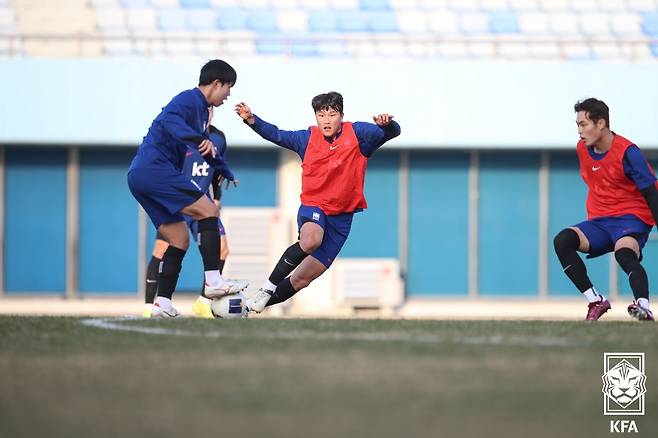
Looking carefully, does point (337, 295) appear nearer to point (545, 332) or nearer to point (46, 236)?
point (46, 236)

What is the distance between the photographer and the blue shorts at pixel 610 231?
8.99 m

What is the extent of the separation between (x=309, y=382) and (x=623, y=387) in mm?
1181

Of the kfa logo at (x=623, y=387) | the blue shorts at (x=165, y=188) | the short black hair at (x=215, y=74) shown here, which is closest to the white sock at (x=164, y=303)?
the blue shorts at (x=165, y=188)

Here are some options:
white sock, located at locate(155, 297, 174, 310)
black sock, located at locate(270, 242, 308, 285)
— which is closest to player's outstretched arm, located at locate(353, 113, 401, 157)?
black sock, located at locate(270, 242, 308, 285)

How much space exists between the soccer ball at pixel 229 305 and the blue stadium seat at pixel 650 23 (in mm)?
13913

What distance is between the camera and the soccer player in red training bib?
889cm

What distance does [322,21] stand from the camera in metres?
20.2

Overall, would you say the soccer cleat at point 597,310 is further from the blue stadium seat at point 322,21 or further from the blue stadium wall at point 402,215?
the blue stadium seat at point 322,21

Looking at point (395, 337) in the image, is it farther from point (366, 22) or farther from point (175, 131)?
point (366, 22)

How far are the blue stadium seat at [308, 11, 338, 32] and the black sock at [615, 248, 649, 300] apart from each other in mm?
11863

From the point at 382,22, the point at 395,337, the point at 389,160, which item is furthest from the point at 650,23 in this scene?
the point at 395,337

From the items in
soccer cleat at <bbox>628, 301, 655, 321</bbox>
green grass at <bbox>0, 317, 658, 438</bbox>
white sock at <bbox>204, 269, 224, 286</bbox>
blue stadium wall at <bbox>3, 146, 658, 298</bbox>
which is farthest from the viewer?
blue stadium wall at <bbox>3, 146, 658, 298</bbox>

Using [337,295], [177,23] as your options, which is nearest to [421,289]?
[337,295]

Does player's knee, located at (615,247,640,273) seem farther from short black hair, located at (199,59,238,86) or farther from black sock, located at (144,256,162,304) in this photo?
black sock, located at (144,256,162,304)
